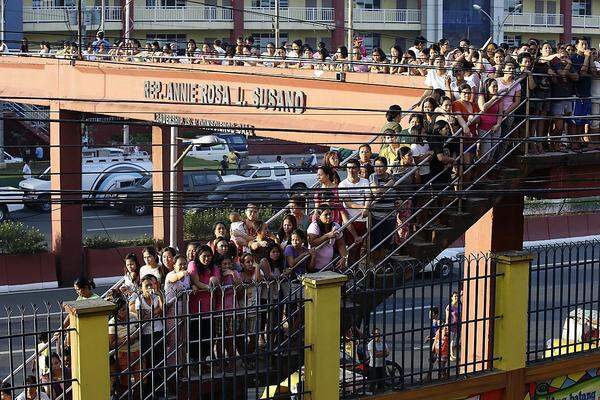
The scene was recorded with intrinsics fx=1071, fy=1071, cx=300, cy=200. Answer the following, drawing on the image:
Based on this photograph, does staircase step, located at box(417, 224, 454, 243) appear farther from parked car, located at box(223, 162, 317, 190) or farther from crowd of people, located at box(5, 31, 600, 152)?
parked car, located at box(223, 162, 317, 190)

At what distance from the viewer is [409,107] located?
51.3 ft

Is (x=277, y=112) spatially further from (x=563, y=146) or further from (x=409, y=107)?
(x=563, y=146)

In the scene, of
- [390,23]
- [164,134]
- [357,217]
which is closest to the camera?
[357,217]

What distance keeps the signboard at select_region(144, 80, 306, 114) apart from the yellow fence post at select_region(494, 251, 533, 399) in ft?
20.8

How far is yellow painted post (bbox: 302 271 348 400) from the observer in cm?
1032

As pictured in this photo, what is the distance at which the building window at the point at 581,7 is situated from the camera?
2461 inches

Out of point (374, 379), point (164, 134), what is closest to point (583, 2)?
point (164, 134)

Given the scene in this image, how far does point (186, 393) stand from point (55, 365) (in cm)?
130

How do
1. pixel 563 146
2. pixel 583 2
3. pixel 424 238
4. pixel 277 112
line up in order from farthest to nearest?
pixel 583 2 < pixel 277 112 < pixel 563 146 < pixel 424 238

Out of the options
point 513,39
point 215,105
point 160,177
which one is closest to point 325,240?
point 215,105

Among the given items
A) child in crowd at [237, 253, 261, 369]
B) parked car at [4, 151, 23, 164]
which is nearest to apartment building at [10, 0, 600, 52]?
parked car at [4, 151, 23, 164]

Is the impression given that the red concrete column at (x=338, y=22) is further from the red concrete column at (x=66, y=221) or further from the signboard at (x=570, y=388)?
the signboard at (x=570, y=388)

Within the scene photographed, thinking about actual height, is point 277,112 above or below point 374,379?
above

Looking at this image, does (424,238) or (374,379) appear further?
(424,238)
